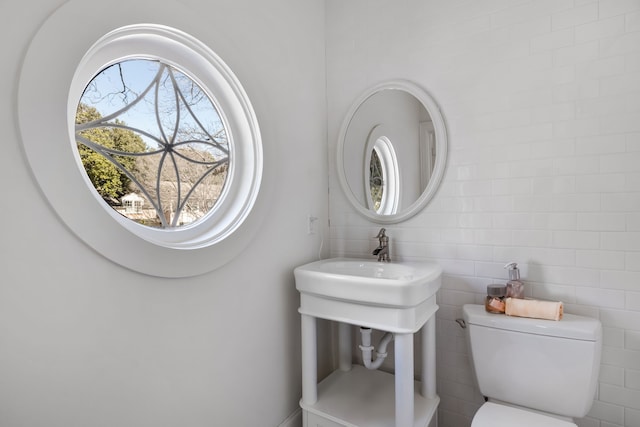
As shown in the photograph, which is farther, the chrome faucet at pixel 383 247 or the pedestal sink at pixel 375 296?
the chrome faucet at pixel 383 247

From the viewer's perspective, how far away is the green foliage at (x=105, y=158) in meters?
1.06

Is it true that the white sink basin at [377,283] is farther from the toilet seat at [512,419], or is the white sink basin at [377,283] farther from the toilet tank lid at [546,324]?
the toilet seat at [512,419]

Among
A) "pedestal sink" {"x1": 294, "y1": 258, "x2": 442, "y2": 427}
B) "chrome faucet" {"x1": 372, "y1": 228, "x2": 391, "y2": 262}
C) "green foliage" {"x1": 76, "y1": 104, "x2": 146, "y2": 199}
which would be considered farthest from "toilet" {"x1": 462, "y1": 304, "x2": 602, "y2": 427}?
"green foliage" {"x1": 76, "y1": 104, "x2": 146, "y2": 199}

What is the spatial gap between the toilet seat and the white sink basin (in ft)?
1.52

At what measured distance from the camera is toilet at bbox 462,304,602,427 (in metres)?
1.20

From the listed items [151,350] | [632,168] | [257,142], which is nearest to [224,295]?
[151,350]

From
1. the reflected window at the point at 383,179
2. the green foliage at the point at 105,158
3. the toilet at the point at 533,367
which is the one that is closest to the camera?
the green foliage at the point at 105,158

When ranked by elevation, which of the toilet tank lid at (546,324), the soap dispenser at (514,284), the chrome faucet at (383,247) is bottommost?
the toilet tank lid at (546,324)

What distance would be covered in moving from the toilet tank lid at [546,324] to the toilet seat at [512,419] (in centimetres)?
29

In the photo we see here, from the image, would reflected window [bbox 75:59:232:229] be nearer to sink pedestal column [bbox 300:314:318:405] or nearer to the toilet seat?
sink pedestal column [bbox 300:314:318:405]

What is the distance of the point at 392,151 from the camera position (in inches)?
70.7

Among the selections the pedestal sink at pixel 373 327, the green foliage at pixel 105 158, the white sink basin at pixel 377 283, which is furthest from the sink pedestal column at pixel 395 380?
the green foliage at pixel 105 158

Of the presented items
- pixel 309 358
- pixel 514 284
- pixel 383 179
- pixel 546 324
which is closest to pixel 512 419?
pixel 546 324

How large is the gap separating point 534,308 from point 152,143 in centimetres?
165
